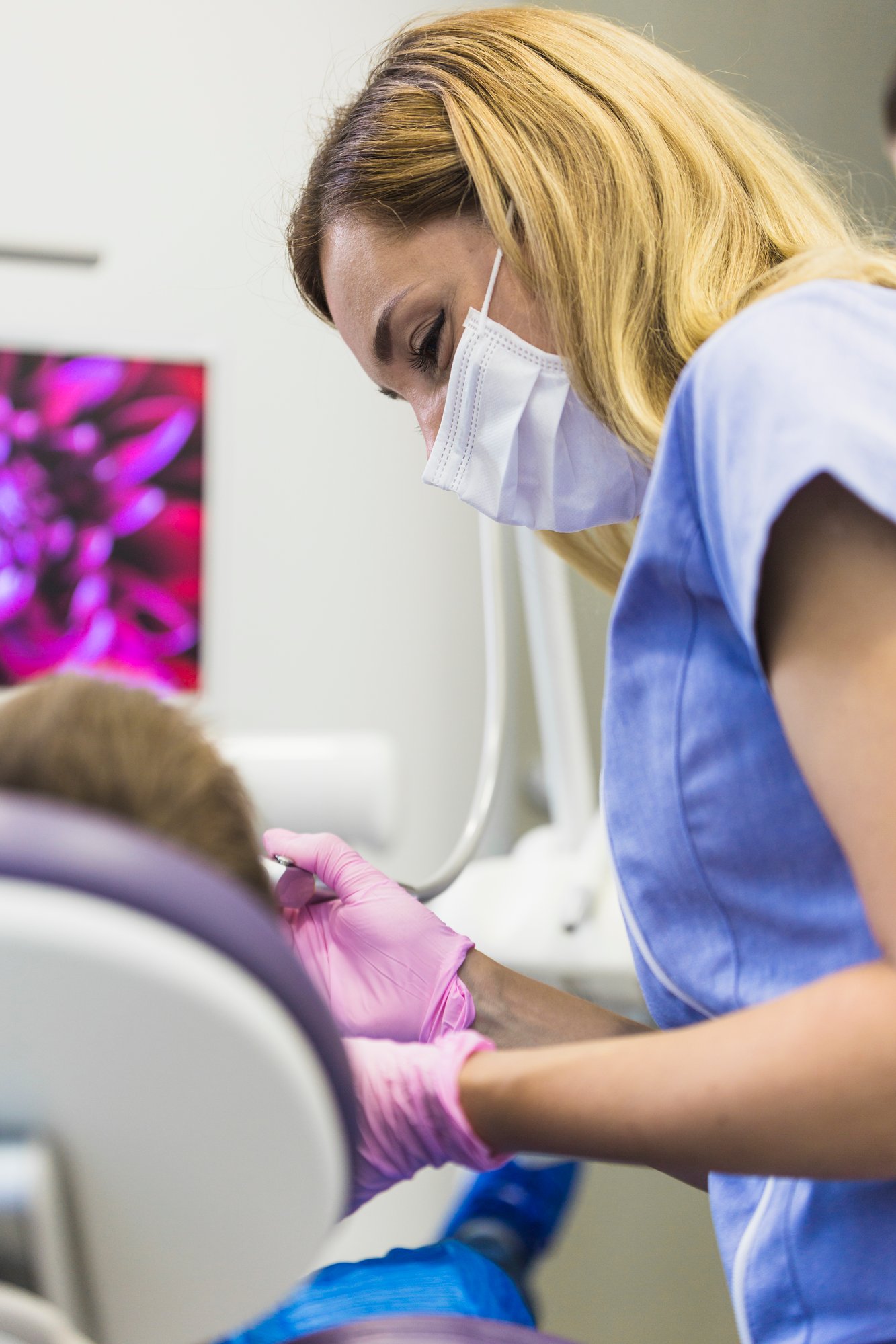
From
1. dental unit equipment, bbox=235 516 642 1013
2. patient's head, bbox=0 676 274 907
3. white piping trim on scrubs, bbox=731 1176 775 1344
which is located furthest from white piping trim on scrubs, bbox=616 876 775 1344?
dental unit equipment, bbox=235 516 642 1013

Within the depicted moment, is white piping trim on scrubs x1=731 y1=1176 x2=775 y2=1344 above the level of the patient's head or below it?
below

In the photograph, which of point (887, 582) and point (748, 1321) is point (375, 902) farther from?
point (887, 582)

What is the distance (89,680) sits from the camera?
55 centimetres

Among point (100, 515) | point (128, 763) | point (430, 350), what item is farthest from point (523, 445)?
point (100, 515)

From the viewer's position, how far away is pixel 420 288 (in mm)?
922

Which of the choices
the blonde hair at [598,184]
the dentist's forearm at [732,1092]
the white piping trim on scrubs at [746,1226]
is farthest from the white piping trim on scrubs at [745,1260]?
the blonde hair at [598,184]

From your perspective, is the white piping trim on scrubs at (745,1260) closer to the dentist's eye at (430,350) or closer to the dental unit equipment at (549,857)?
the dentist's eye at (430,350)

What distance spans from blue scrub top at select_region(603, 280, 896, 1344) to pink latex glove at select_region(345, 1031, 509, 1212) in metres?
0.17

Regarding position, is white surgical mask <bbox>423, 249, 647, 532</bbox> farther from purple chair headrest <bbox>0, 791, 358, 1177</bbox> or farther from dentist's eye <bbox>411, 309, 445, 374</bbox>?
purple chair headrest <bbox>0, 791, 358, 1177</bbox>

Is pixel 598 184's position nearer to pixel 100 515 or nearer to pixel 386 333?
pixel 386 333

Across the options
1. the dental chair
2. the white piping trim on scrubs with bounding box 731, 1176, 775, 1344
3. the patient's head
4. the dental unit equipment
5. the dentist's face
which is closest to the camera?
the dental chair

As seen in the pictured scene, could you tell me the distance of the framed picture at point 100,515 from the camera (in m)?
2.14

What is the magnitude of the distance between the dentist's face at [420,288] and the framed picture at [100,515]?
128 centimetres

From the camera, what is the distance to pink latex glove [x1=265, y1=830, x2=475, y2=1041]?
809mm
